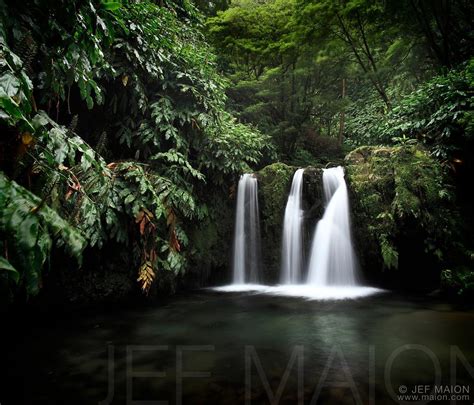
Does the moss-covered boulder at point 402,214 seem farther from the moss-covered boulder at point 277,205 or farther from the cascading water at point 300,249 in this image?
the moss-covered boulder at point 277,205

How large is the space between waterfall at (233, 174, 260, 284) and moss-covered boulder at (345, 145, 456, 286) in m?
2.35

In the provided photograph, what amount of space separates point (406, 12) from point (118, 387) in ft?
33.9

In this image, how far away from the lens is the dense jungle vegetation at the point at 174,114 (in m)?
2.07

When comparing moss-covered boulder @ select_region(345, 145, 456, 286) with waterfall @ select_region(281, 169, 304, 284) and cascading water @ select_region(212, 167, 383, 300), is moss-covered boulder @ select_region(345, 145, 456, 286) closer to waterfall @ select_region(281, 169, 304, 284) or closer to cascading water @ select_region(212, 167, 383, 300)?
cascading water @ select_region(212, 167, 383, 300)

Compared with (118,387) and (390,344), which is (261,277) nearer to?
(390,344)

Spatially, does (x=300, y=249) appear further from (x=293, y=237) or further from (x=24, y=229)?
(x=24, y=229)

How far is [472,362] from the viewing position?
3025 mm

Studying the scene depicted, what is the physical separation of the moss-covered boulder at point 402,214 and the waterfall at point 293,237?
125 centimetres

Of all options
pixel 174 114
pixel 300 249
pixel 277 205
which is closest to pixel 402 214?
pixel 300 249

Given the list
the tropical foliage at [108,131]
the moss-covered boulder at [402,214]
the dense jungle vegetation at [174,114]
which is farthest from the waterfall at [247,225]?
the moss-covered boulder at [402,214]

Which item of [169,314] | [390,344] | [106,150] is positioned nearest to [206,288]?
[169,314]

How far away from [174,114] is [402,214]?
184 inches

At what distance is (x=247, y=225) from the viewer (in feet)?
26.6

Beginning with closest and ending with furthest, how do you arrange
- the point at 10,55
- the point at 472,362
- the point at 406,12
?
the point at 10,55, the point at 472,362, the point at 406,12
